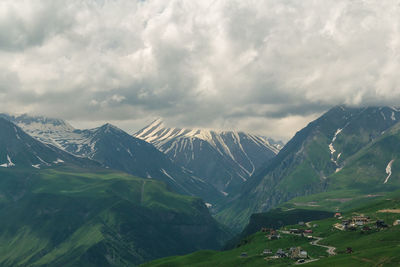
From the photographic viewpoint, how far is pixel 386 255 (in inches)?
7869

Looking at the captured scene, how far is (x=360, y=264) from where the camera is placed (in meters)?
197

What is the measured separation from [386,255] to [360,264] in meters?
12.3
